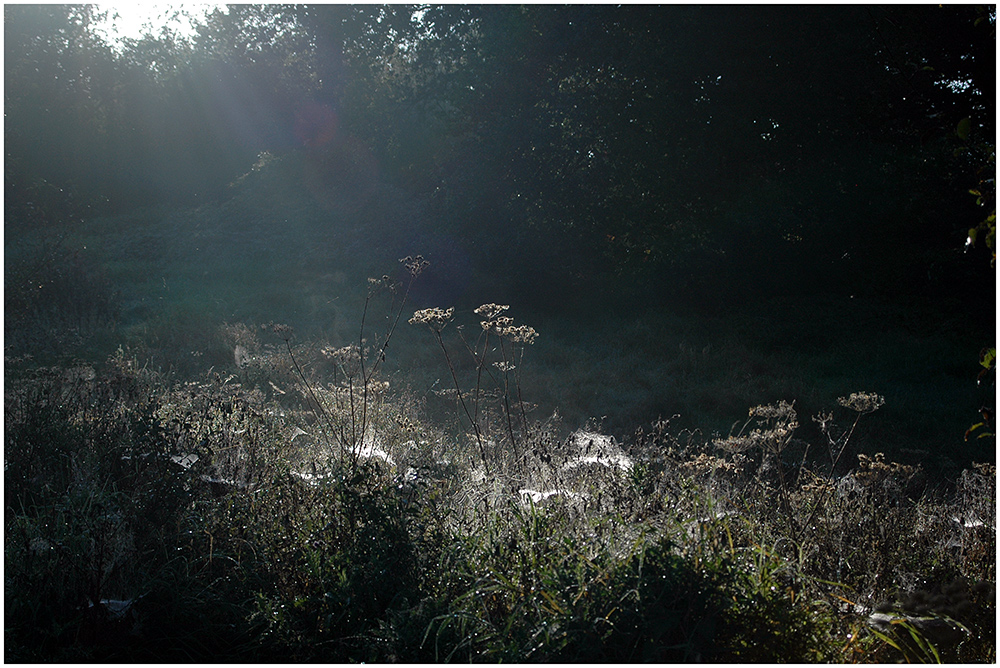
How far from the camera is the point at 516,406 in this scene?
5.75 metres

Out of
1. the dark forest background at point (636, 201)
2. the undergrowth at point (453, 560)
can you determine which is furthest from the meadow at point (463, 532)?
the dark forest background at point (636, 201)

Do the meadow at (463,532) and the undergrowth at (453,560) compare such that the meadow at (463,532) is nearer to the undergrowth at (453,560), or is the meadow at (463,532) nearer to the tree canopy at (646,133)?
the undergrowth at (453,560)

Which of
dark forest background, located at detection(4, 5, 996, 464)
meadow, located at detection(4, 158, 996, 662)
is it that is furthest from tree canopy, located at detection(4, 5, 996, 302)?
meadow, located at detection(4, 158, 996, 662)

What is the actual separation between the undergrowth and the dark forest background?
150 inches

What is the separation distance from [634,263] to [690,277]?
1.18 m

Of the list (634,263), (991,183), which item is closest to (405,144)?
(634,263)

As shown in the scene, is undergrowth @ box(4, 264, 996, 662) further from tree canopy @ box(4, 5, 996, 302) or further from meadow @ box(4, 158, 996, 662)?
tree canopy @ box(4, 5, 996, 302)

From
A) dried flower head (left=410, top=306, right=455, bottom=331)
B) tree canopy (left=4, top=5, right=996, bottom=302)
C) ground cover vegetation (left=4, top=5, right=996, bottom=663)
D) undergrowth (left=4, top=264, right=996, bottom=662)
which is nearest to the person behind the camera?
undergrowth (left=4, top=264, right=996, bottom=662)

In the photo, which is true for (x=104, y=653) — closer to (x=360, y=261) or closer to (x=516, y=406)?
Result: (x=516, y=406)

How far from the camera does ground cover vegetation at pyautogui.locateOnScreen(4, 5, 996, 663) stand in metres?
2.48

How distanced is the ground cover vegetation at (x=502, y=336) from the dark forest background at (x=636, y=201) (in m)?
0.07

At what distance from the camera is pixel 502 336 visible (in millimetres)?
4020

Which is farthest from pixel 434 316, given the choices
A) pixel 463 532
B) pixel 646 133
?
pixel 646 133

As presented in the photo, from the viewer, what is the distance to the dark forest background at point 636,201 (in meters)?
8.91
